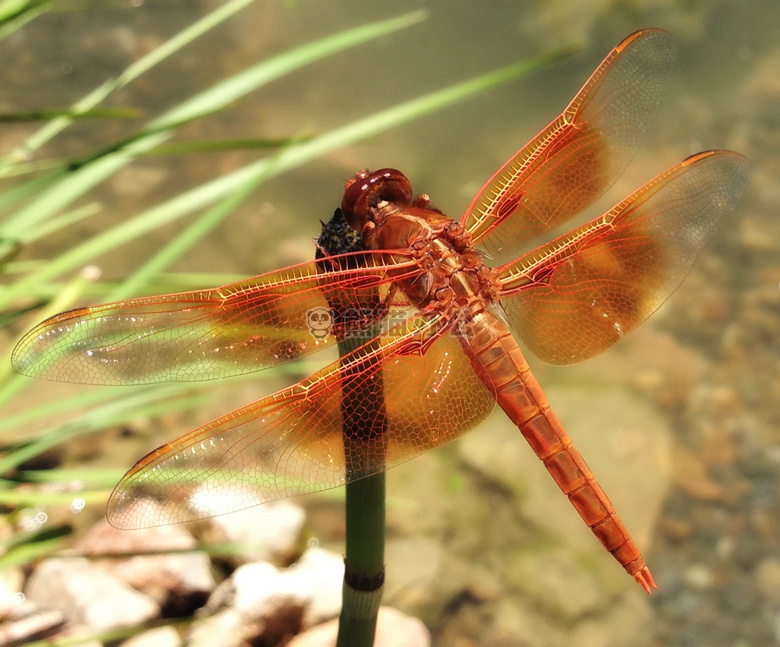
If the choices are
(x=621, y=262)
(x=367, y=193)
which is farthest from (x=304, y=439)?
(x=621, y=262)

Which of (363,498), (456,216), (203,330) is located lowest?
(363,498)

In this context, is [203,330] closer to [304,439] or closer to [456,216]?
[304,439]

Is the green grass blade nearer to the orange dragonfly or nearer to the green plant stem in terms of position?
the orange dragonfly

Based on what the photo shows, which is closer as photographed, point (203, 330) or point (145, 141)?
point (203, 330)

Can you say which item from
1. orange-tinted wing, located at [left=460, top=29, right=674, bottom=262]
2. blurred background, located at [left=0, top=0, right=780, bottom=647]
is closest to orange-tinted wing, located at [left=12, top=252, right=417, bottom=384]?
orange-tinted wing, located at [left=460, top=29, right=674, bottom=262]

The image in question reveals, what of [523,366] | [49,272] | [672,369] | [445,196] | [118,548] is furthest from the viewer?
[445,196]

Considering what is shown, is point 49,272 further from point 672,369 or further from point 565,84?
point 565,84

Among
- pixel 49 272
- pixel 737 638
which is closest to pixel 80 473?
pixel 49 272
